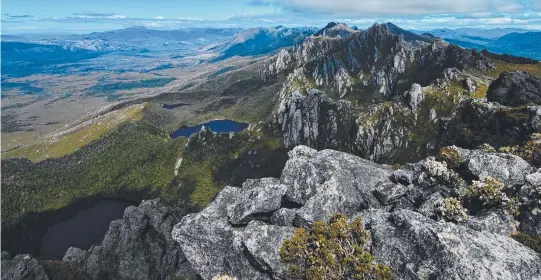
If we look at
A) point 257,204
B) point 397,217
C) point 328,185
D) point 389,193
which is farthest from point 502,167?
point 257,204

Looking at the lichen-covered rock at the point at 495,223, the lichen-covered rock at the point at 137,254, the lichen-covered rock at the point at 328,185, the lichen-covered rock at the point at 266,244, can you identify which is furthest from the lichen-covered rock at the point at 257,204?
the lichen-covered rock at the point at 137,254

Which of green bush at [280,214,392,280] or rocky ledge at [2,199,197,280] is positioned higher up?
green bush at [280,214,392,280]

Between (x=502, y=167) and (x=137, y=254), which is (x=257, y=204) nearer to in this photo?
(x=502, y=167)

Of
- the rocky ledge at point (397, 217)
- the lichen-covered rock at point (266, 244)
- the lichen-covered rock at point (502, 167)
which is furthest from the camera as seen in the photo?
the lichen-covered rock at point (502, 167)

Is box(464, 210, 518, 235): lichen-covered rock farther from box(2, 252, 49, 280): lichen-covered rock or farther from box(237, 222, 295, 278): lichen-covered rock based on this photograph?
box(2, 252, 49, 280): lichen-covered rock

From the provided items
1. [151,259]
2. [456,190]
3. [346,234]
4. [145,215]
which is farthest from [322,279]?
[145,215]

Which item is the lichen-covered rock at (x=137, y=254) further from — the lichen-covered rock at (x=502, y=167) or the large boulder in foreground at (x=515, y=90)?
the large boulder in foreground at (x=515, y=90)

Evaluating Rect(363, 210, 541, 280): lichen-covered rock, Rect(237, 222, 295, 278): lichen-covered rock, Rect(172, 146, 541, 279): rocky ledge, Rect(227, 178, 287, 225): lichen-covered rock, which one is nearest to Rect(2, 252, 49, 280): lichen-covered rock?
Rect(172, 146, 541, 279): rocky ledge
